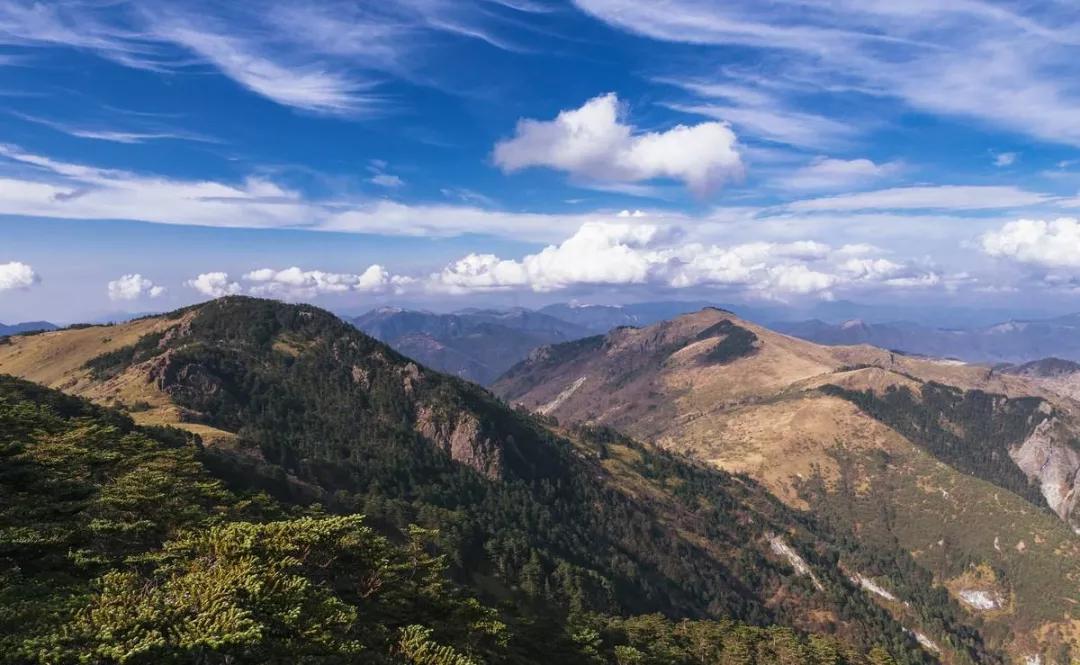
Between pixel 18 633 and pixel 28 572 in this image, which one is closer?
pixel 18 633

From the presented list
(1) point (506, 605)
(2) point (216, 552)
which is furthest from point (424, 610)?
(1) point (506, 605)

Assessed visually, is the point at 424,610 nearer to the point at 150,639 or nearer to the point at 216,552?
the point at 216,552

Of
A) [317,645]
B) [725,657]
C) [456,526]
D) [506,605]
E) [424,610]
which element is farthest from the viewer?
[456,526]

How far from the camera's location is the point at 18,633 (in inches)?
1029

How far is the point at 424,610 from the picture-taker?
59250mm

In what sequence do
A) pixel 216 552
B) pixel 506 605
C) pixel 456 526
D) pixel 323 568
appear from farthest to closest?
pixel 456 526, pixel 506 605, pixel 323 568, pixel 216 552

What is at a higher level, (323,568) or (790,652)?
(323,568)

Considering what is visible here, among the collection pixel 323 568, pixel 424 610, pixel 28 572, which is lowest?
pixel 424 610

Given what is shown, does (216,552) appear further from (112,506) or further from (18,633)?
(112,506)

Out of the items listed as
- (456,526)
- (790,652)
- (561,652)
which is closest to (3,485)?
(561,652)

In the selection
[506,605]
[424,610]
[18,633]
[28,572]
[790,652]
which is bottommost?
[790,652]

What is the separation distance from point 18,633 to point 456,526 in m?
175

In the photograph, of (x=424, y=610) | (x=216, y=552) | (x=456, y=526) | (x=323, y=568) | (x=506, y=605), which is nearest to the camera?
(x=216, y=552)

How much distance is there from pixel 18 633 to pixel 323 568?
22.0 metres
